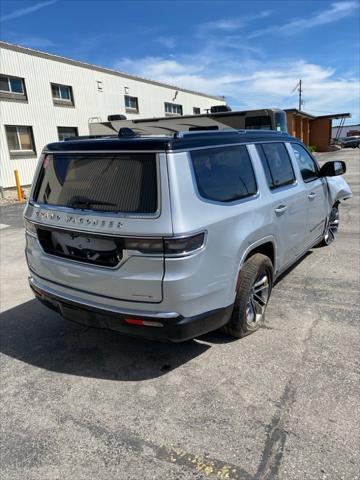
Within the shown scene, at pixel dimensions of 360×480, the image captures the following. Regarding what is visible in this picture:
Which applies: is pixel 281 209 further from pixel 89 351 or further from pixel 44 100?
pixel 44 100

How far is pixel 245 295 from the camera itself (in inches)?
125

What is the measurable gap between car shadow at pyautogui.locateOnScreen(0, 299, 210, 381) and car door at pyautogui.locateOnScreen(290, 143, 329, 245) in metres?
2.20

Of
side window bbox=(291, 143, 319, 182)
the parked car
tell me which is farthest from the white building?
the parked car

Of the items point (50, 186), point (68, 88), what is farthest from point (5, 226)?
point (68, 88)

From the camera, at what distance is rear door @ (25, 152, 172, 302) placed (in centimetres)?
247

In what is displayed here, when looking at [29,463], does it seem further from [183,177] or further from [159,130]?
[159,130]

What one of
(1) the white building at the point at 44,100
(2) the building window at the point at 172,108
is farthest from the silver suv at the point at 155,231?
(2) the building window at the point at 172,108

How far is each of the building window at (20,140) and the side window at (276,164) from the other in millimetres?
16836

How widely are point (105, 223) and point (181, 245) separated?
0.56m

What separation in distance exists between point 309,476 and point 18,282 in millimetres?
4338

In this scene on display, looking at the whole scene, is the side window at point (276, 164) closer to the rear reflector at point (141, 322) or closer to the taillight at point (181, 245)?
the taillight at point (181, 245)

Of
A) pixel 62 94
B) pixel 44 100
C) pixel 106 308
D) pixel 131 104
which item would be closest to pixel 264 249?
pixel 106 308

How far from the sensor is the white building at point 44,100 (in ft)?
58.3

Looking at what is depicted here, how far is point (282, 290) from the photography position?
A: 4520 mm
